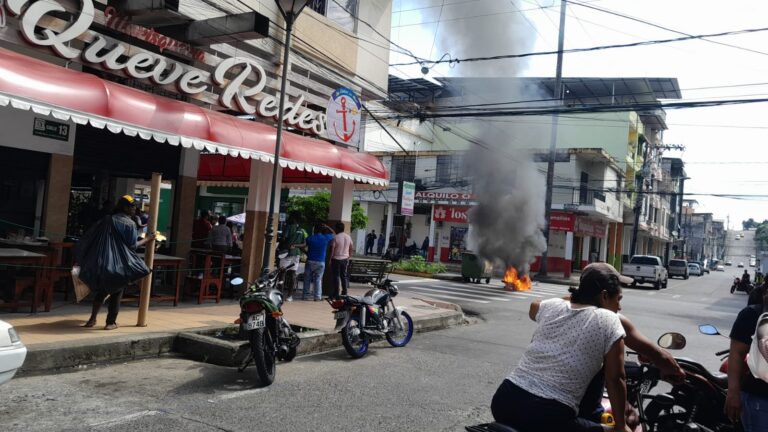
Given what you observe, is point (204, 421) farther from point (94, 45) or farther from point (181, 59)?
point (181, 59)

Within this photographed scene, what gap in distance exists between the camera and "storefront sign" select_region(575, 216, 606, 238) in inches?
1344

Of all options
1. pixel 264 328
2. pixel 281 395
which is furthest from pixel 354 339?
pixel 281 395

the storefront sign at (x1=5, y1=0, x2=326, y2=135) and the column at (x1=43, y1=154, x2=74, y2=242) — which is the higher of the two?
the storefront sign at (x1=5, y1=0, x2=326, y2=135)

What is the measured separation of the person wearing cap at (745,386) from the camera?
9.86 feet

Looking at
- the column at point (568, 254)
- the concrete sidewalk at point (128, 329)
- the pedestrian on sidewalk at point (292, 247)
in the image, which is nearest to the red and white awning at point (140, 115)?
the pedestrian on sidewalk at point (292, 247)

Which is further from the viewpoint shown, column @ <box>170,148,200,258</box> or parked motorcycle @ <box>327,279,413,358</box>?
column @ <box>170,148,200,258</box>

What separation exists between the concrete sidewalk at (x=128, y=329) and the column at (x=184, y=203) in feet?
6.41

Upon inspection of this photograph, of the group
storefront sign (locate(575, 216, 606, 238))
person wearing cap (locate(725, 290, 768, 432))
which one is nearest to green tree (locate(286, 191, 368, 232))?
storefront sign (locate(575, 216, 606, 238))

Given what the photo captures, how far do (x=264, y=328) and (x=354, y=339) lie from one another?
1.76m

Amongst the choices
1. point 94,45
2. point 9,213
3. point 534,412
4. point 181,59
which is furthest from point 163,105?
point 534,412

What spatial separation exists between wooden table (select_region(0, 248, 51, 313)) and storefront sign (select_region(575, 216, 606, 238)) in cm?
3006

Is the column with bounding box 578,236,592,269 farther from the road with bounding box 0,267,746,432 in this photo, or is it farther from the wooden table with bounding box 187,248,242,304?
the road with bounding box 0,267,746,432

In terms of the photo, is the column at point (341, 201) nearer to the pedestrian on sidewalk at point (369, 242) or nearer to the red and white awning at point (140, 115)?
the red and white awning at point (140, 115)

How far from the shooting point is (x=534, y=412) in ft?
8.57
